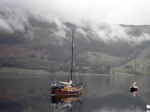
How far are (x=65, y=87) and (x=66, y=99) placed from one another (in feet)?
24.2

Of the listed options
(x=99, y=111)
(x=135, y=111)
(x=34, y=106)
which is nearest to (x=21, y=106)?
(x=34, y=106)

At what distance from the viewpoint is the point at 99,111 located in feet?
289

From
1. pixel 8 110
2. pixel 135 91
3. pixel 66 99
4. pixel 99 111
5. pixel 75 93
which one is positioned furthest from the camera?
pixel 135 91

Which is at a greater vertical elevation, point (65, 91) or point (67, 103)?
point (65, 91)

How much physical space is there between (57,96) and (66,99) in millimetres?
6499

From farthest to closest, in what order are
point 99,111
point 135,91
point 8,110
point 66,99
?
point 135,91
point 66,99
point 99,111
point 8,110

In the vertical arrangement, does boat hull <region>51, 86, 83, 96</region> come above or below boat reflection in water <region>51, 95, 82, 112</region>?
above

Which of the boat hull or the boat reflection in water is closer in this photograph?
the boat reflection in water

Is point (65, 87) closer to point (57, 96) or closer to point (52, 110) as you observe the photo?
point (57, 96)

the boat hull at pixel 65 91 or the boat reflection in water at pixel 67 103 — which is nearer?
the boat reflection in water at pixel 67 103

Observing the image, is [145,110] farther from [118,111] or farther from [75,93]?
[75,93]

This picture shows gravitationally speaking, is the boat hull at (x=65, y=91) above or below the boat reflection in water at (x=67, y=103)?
above

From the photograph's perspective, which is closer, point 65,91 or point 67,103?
point 67,103

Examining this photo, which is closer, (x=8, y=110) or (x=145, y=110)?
(x=8, y=110)
